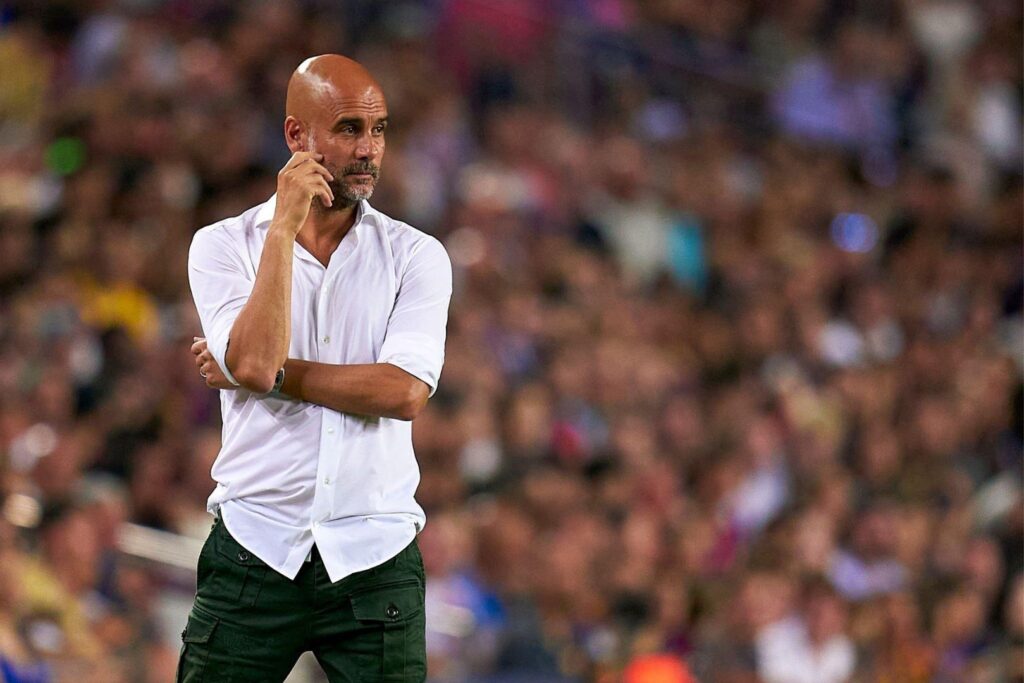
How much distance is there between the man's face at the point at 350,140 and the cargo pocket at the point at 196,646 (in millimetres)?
1060

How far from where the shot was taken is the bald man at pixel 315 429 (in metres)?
3.91

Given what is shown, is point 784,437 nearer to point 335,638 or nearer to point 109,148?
point 109,148

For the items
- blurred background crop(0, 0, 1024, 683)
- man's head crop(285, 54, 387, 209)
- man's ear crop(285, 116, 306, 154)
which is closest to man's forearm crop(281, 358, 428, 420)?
man's head crop(285, 54, 387, 209)

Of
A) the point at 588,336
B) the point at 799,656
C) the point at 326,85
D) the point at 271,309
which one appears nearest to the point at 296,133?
the point at 326,85

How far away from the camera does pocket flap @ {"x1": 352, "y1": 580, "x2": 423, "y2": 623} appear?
3.93m

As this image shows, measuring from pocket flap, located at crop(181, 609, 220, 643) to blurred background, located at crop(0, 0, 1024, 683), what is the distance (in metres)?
2.84

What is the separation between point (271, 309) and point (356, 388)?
281 millimetres

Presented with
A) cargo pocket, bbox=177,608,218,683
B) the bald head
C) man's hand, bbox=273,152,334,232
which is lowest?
cargo pocket, bbox=177,608,218,683

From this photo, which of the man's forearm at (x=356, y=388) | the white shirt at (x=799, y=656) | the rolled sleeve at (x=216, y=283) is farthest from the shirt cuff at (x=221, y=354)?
the white shirt at (x=799, y=656)

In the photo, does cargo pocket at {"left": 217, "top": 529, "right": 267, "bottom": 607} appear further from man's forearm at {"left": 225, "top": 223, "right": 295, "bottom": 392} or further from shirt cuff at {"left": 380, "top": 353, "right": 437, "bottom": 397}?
shirt cuff at {"left": 380, "top": 353, "right": 437, "bottom": 397}

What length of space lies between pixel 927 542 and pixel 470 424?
2991 mm

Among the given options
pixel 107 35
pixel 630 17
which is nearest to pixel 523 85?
pixel 630 17

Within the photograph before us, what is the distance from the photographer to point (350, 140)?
13.2ft

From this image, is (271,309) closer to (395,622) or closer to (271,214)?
(271,214)
